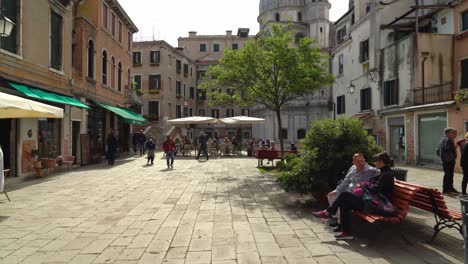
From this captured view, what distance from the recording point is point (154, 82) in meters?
42.4

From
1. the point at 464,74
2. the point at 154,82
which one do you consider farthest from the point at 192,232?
the point at 154,82

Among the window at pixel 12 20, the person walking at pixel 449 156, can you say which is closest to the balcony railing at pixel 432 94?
the person walking at pixel 449 156

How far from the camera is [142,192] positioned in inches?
368

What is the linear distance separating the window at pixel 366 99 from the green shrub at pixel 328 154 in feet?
58.1

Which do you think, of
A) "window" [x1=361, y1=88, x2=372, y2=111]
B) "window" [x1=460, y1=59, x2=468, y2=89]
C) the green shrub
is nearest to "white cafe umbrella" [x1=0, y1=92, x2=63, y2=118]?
the green shrub

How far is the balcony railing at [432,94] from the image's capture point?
58.7 feet

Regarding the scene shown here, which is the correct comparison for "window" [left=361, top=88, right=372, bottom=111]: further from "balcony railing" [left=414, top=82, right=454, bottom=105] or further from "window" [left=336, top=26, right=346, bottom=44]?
"window" [left=336, top=26, right=346, bottom=44]

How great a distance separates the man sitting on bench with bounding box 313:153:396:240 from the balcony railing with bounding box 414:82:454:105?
1492cm

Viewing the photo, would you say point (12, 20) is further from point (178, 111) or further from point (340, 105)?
point (178, 111)

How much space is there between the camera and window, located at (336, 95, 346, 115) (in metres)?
28.7

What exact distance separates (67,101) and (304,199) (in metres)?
10.3

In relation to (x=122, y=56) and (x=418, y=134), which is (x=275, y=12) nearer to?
(x=122, y=56)

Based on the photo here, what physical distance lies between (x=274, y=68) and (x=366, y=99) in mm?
13353

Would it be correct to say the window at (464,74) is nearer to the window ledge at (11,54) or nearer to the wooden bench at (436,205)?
the wooden bench at (436,205)
